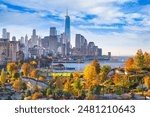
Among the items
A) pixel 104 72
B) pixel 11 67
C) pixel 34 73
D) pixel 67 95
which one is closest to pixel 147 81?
pixel 104 72

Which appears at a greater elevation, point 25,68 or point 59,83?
point 25,68

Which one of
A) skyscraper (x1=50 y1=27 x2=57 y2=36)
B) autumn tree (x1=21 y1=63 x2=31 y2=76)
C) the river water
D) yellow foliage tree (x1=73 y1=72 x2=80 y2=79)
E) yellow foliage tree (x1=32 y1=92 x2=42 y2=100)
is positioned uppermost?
skyscraper (x1=50 y1=27 x2=57 y2=36)

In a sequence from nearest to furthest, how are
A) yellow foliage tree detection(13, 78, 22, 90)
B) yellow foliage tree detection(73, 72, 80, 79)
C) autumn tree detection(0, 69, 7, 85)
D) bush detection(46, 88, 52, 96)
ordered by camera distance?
bush detection(46, 88, 52, 96) → yellow foliage tree detection(13, 78, 22, 90) → autumn tree detection(0, 69, 7, 85) → yellow foliage tree detection(73, 72, 80, 79)

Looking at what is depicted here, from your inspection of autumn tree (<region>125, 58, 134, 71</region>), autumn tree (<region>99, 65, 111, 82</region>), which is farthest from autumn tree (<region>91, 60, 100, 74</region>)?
autumn tree (<region>125, 58, 134, 71</region>)

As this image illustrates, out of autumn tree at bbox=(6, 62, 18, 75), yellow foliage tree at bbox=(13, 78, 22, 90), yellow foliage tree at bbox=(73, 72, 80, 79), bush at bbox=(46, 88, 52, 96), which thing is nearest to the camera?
bush at bbox=(46, 88, 52, 96)

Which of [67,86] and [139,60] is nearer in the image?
[67,86]

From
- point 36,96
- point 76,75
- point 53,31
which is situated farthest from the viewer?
point 53,31

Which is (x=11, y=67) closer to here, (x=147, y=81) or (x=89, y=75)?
(x=89, y=75)

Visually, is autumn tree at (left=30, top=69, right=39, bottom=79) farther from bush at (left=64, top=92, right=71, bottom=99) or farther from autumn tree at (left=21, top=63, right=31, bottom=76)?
bush at (left=64, top=92, right=71, bottom=99)

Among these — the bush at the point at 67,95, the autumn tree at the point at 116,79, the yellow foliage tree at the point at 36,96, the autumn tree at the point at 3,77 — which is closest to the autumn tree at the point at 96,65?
the autumn tree at the point at 116,79
